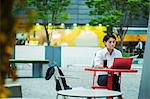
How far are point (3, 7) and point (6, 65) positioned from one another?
150 millimetres

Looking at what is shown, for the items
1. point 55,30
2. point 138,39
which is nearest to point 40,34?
point 55,30

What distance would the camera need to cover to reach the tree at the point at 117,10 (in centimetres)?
2464

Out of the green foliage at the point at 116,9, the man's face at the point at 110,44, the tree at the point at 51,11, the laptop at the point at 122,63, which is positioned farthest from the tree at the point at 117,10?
the laptop at the point at 122,63

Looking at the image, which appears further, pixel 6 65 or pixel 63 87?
pixel 63 87

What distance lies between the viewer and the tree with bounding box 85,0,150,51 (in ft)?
80.8

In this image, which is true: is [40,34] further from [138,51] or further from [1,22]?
[1,22]

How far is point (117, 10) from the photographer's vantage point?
2514cm

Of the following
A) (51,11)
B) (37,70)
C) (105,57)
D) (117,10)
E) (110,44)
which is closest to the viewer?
(110,44)

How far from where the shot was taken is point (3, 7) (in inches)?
41.6

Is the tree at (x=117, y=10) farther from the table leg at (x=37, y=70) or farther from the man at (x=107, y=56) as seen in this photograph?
the man at (x=107, y=56)

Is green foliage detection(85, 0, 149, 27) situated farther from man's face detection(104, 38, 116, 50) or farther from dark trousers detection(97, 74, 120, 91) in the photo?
man's face detection(104, 38, 116, 50)

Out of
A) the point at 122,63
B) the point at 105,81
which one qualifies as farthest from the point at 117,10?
the point at 122,63

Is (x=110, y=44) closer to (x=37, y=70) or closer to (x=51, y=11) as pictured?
(x=37, y=70)

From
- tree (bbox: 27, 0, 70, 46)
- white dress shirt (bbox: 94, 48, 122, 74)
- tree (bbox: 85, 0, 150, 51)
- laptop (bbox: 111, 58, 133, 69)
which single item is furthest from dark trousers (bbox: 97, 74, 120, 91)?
tree (bbox: 85, 0, 150, 51)
